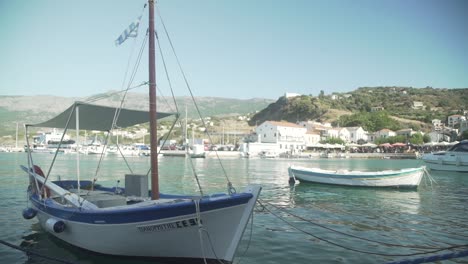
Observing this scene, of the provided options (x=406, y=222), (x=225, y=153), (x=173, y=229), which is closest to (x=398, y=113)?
(x=225, y=153)

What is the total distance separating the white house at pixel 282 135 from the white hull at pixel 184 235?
115m

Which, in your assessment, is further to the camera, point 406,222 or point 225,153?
point 225,153

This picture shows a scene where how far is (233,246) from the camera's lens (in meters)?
9.09

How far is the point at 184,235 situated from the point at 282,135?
120836mm

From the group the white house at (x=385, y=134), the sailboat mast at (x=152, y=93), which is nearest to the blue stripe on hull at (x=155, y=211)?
the sailboat mast at (x=152, y=93)

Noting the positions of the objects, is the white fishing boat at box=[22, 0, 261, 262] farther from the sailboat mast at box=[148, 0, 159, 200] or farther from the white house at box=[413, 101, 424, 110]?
the white house at box=[413, 101, 424, 110]

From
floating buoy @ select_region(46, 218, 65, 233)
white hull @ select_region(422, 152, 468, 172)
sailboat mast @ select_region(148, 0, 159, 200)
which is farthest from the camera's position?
white hull @ select_region(422, 152, 468, 172)

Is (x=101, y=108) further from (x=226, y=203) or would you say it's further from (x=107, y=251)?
(x=226, y=203)

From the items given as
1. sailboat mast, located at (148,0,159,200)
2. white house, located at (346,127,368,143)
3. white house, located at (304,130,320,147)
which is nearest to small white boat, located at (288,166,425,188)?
sailboat mast, located at (148,0,159,200)

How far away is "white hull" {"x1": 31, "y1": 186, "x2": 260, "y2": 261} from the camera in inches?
347

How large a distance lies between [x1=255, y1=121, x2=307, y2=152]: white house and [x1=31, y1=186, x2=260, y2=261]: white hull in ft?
376

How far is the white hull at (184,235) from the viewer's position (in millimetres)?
8812

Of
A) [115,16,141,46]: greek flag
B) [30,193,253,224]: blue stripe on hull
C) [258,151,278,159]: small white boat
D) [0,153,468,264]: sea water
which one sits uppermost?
[115,16,141,46]: greek flag

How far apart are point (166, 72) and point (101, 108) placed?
104 inches
